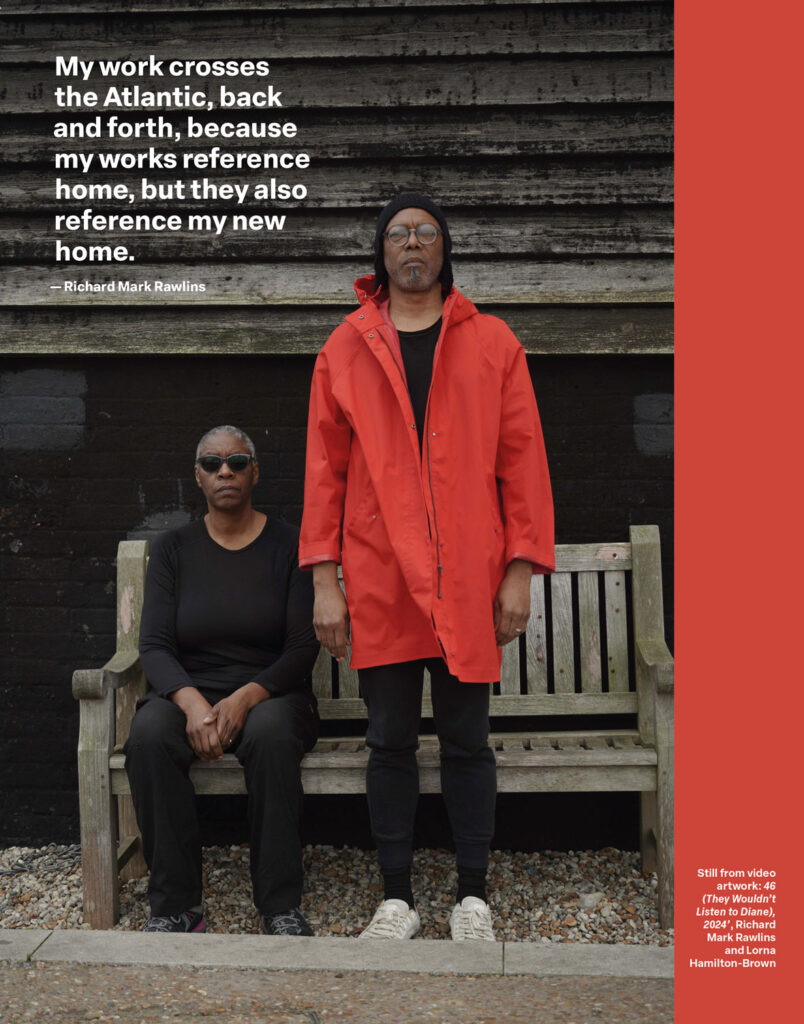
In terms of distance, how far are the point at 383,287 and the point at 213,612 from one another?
1.18m

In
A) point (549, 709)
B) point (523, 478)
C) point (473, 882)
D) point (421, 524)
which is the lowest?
point (473, 882)

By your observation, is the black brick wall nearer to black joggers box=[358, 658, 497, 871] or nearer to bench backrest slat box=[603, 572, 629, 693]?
bench backrest slat box=[603, 572, 629, 693]

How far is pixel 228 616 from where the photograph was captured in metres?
3.39

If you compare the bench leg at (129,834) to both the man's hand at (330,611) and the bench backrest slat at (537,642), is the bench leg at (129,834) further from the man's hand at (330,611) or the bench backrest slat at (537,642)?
the bench backrest slat at (537,642)

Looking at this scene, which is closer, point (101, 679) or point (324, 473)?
point (324, 473)

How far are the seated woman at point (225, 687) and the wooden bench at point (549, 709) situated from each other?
160 millimetres

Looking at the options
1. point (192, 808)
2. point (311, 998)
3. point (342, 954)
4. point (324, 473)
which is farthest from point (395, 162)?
point (311, 998)

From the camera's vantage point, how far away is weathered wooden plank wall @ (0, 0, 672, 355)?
162 inches

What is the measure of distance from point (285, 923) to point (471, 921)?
550 millimetres

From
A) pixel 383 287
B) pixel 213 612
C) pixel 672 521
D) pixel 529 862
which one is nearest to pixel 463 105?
pixel 383 287

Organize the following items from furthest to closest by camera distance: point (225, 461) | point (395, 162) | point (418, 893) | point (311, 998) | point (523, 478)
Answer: point (395, 162) < point (418, 893) < point (225, 461) < point (523, 478) < point (311, 998)

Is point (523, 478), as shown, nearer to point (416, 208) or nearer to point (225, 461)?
point (416, 208)

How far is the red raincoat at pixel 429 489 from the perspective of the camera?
9.57 ft

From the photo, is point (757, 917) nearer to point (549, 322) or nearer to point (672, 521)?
point (672, 521)
